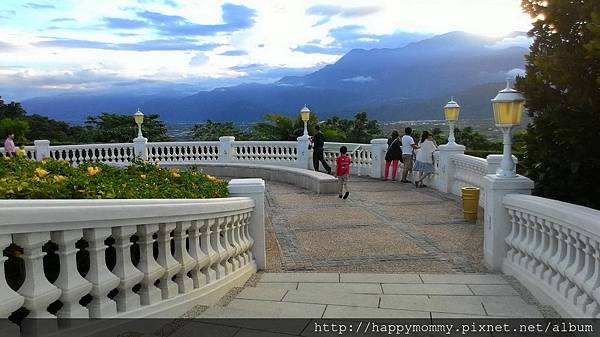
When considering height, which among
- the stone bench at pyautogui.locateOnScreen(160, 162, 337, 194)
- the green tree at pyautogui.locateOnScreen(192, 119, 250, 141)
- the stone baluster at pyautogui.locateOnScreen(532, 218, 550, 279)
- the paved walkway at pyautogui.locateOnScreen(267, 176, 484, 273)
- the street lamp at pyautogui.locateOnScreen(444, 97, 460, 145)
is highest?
the street lamp at pyautogui.locateOnScreen(444, 97, 460, 145)

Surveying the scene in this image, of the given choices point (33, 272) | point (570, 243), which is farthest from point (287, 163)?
point (33, 272)

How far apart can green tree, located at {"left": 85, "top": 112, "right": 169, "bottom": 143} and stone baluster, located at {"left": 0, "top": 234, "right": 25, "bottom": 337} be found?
27.1 m

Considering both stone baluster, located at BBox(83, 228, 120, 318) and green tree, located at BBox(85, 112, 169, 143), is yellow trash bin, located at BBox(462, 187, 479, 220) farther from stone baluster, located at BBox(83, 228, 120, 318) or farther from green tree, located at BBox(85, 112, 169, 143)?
green tree, located at BBox(85, 112, 169, 143)

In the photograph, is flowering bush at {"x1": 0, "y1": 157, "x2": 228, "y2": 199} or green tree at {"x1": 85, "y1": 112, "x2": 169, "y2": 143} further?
green tree at {"x1": 85, "y1": 112, "x2": 169, "y2": 143}

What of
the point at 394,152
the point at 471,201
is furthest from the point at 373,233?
the point at 394,152

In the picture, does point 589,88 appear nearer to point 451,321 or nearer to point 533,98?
point 533,98

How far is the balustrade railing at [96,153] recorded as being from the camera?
64.6ft

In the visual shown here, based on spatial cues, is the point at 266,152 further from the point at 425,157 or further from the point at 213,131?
the point at 213,131

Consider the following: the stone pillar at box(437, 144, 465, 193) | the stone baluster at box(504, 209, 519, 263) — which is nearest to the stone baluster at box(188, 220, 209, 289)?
the stone baluster at box(504, 209, 519, 263)

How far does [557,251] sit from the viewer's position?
4926mm

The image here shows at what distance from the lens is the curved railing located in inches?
160

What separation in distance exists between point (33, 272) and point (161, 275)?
1.23 meters

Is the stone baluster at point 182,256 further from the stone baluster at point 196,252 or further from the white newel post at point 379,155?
the white newel post at point 379,155

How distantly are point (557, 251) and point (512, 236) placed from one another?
1229 mm
